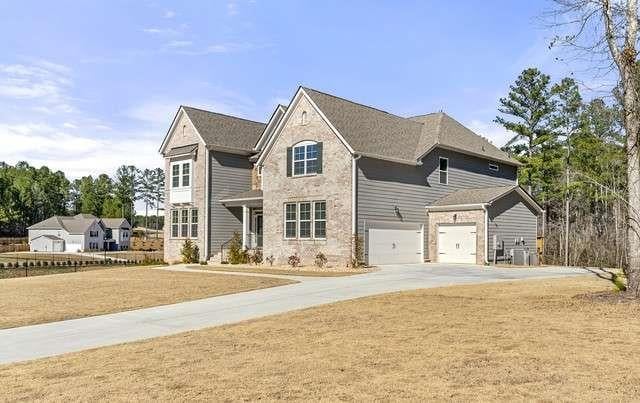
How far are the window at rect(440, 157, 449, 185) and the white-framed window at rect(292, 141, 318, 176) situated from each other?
7.69m

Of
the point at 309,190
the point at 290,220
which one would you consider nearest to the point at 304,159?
the point at 309,190

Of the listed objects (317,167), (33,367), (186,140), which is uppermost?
(186,140)

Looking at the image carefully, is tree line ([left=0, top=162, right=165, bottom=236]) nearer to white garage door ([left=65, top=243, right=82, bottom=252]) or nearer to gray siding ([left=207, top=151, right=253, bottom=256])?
white garage door ([left=65, top=243, right=82, bottom=252])

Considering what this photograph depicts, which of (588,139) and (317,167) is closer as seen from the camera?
(317,167)

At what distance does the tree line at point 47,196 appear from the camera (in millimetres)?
102188

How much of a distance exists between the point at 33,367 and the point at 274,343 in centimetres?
366

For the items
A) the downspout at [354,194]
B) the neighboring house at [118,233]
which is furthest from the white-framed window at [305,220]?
the neighboring house at [118,233]

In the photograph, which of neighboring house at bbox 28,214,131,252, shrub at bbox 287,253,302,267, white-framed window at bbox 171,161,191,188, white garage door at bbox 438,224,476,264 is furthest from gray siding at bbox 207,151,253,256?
neighboring house at bbox 28,214,131,252

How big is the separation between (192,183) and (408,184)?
13.4 meters

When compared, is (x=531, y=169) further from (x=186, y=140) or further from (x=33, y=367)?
(x=33, y=367)

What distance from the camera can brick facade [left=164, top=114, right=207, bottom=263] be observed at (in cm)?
3384

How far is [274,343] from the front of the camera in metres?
9.52

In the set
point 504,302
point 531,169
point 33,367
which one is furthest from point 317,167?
point 531,169

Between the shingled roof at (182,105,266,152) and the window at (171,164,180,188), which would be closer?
the shingled roof at (182,105,266,152)
